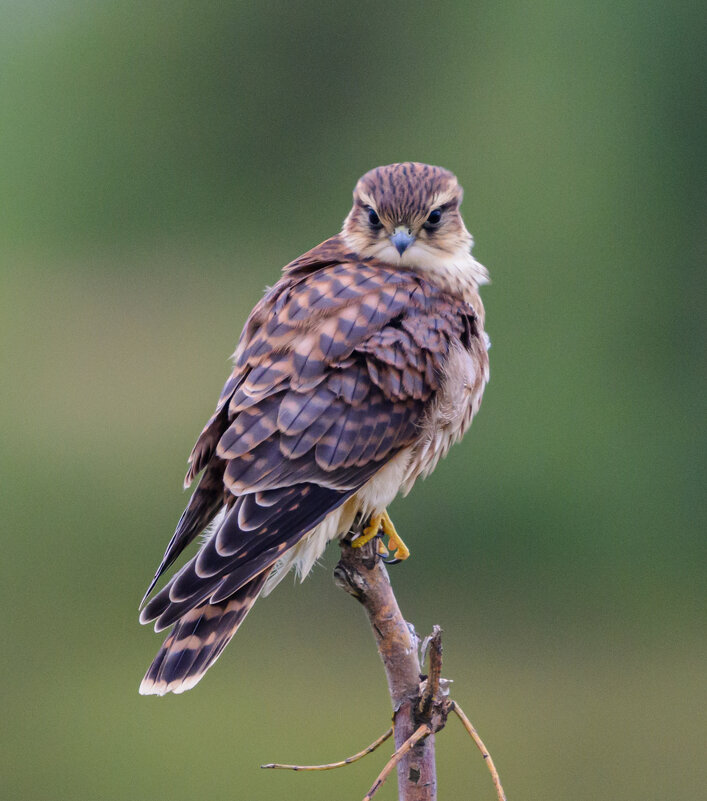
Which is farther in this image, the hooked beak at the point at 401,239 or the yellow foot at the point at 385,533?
the hooked beak at the point at 401,239

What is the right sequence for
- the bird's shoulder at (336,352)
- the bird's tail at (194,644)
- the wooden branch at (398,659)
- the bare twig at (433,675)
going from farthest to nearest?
1. the bird's shoulder at (336,352)
2. the bird's tail at (194,644)
3. the wooden branch at (398,659)
4. the bare twig at (433,675)

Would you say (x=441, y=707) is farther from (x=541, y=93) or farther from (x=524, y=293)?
(x=541, y=93)

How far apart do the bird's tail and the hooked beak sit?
84 cm

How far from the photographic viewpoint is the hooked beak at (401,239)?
255 cm

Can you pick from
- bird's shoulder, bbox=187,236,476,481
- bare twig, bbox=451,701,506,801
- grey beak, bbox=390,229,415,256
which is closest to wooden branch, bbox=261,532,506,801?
bare twig, bbox=451,701,506,801

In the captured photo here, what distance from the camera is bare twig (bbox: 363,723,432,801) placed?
158 cm

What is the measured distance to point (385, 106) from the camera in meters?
8.48

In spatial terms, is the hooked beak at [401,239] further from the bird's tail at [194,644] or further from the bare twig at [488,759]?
the bare twig at [488,759]

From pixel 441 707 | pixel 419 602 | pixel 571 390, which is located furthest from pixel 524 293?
pixel 441 707

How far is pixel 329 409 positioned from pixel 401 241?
1.65ft

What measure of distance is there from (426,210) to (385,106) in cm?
612

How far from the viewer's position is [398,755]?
165 cm

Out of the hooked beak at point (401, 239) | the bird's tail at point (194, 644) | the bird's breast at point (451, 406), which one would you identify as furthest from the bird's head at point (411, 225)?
the bird's tail at point (194, 644)

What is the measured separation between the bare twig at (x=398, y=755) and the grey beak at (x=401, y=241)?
111cm
